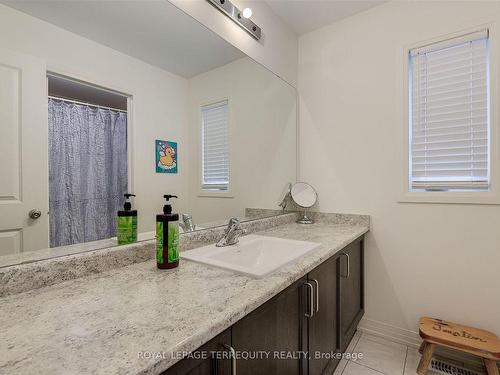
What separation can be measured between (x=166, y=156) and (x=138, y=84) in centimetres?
34

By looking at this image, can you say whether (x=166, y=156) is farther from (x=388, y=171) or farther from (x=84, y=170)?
(x=388, y=171)

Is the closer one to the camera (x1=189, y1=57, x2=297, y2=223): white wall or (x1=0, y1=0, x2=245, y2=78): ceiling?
(x1=0, y1=0, x2=245, y2=78): ceiling

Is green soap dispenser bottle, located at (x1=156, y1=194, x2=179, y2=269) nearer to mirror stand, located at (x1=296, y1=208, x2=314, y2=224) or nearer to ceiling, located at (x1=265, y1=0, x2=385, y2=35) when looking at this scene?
mirror stand, located at (x1=296, y1=208, x2=314, y2=224)

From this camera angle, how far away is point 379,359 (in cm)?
167

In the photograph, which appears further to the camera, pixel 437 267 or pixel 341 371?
pixel 437 267

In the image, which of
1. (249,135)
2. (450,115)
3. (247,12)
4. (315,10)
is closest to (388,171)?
(450,115)

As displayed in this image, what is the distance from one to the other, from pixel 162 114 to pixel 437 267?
193cm

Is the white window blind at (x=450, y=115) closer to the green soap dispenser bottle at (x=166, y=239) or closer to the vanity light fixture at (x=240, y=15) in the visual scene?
the vanity light fixture at (x=240, y=15)

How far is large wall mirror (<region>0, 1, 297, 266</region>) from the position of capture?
0.81m

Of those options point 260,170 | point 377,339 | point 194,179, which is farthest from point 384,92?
point 377,339

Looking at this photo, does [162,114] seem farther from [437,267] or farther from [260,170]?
[437,267]

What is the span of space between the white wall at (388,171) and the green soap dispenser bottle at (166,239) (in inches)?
57.7

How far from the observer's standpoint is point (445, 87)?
168cm

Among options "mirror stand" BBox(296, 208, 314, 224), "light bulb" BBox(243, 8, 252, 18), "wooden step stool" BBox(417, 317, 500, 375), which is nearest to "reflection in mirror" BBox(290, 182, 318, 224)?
"mirror stand" BBox(296, 208, 314, 224)
